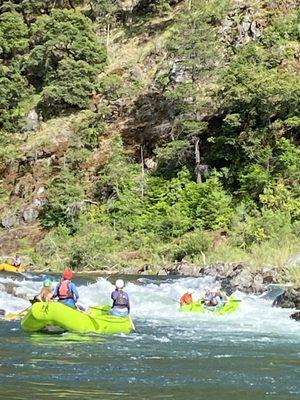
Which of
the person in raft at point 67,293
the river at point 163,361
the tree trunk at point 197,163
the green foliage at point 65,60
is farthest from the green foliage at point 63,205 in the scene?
the person in raft at point 67,293

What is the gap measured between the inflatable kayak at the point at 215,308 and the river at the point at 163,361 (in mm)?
545

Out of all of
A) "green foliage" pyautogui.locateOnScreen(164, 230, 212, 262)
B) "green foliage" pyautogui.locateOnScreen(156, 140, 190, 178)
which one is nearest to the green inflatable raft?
"green foliage" pyautogui.locateOnScreen(164, 230, 212, 262)

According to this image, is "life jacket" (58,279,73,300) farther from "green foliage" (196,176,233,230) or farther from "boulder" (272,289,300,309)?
"green foliage" (196,176,233,230)

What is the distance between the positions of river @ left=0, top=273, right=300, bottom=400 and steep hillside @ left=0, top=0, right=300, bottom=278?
13153 millimetres

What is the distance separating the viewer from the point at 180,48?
41344 millimetres

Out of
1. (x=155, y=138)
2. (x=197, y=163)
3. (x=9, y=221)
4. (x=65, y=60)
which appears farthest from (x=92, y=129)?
(x=197, y=163)

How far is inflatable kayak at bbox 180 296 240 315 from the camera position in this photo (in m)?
16.4

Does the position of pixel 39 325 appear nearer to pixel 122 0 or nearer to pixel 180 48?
pixel 180 48

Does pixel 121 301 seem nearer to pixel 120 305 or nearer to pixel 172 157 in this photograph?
pixel 120 305

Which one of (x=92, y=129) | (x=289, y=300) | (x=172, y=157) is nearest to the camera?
(x=289, y=300)

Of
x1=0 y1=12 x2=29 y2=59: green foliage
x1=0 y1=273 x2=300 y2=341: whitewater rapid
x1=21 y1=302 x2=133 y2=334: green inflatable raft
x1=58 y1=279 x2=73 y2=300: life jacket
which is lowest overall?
x1=0 y1=273 x2=300 y2=341: whitewater rapid

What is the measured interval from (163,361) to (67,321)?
308 cm

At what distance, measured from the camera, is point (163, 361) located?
9430mm

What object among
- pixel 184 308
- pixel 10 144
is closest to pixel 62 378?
pixel 184 308
